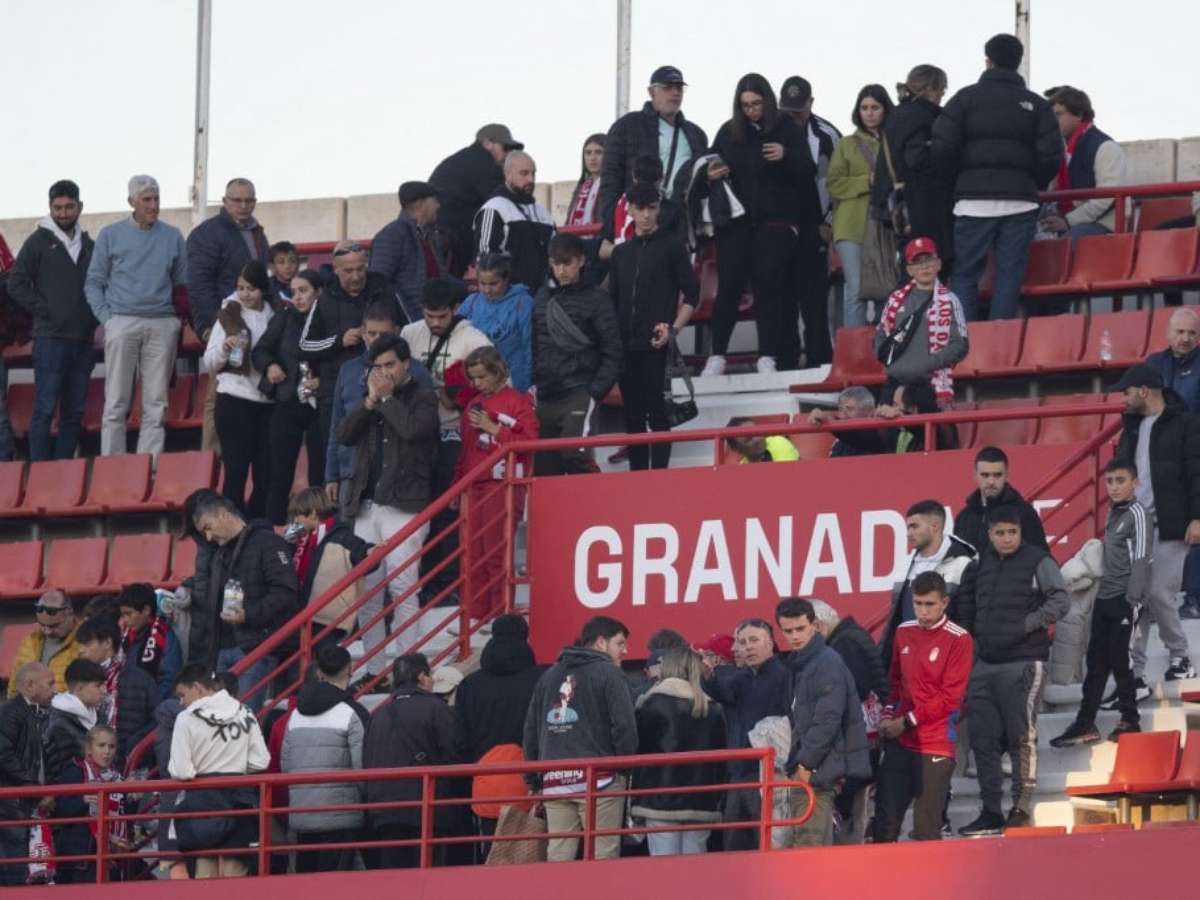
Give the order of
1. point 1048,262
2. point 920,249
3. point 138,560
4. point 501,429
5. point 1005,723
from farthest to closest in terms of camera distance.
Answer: point 138,560 → point 1048,262 → point 920,249 → point 501,429 → point 1005,723

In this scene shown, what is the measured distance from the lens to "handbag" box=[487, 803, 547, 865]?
14.3 m

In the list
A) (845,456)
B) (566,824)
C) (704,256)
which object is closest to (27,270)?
(704,256)

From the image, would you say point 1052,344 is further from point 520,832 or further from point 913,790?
point 520,832

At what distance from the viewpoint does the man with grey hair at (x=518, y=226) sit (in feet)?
61.9

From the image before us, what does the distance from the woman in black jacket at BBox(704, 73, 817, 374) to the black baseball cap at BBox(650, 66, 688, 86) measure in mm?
646

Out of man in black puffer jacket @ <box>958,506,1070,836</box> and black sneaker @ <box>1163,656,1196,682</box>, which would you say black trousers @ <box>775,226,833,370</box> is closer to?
man in black puffer jacket @ <box>958,506,1070,836</box>

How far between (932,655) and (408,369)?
396 cm

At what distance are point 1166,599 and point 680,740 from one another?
7.55ft

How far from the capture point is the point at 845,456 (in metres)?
16.7

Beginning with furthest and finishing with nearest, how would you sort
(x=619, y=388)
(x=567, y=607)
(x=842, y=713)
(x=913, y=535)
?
(x=619, y=388), (x=567, y=607), (x=913, y=535), (x=842, y=713)

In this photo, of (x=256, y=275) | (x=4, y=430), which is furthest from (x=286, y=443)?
(x=4, y=430)

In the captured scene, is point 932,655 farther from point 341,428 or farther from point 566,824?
point 341,428

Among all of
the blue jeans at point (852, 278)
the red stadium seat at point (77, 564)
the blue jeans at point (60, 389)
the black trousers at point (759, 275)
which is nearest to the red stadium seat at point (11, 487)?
the blue jeans at point (60, 389)

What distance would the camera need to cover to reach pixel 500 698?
48.1ft
